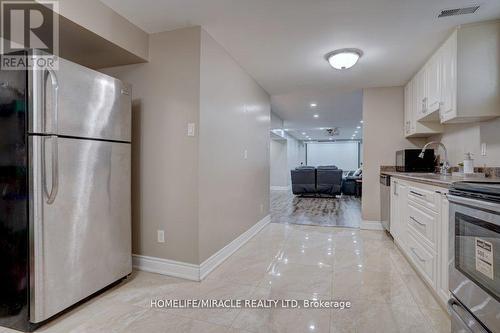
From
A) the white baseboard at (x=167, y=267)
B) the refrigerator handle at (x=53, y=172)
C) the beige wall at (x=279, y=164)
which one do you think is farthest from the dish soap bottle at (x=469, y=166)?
the beige wall at (x=279, y=164)

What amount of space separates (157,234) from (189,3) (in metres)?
2.06

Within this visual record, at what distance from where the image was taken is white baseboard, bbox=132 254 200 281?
7.64ft

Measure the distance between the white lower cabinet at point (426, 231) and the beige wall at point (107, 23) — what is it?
9.14ft

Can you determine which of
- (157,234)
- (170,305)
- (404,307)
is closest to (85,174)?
(157,234)

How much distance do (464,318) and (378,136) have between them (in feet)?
10.9

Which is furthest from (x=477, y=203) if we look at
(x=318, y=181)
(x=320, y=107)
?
(x=318, y=181)

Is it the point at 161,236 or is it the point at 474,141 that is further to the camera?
the point at 474,141

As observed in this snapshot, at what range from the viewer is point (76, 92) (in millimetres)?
1794

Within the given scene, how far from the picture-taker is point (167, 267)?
7.97 feet

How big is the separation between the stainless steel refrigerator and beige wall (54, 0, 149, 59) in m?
0.36

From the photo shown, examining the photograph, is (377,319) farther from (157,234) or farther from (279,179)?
(279,179)

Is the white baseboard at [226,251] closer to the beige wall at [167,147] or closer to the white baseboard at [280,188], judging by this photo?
the beige wall at [167,147]

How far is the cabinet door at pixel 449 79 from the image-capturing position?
2.30m

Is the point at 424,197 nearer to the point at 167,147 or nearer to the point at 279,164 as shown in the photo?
the point at 167,147
